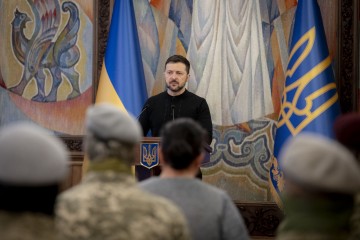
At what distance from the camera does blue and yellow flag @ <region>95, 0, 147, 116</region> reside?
7.87 metres

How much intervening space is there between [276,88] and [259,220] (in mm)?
1295

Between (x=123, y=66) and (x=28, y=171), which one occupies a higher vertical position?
(x=123, y=66)

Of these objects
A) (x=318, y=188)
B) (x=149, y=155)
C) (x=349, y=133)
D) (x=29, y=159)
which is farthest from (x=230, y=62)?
(x=29, y=159)

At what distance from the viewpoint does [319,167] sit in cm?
262

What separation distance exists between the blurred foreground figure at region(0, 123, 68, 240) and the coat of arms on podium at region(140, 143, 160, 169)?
365cm

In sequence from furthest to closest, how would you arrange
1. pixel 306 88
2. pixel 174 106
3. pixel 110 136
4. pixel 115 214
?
1. pixel 306 88
2. pixel 174 106
3. pixel 110 136
4. pixel 115 214

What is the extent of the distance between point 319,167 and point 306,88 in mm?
5204

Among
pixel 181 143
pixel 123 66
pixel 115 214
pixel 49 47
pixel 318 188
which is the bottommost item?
pixel 115 214

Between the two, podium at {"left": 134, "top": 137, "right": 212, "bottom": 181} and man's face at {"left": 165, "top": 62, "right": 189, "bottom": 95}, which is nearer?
podium at {"left": 134, "top": 137, "right": 212, "bottom": 181}

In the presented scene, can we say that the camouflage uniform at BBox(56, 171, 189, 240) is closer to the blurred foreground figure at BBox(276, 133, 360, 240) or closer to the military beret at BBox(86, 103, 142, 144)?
the military beret at BBox(86, 103, 142, 144)

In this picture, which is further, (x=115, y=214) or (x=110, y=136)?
(x=110, y=136)

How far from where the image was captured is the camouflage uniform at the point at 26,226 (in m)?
2.27

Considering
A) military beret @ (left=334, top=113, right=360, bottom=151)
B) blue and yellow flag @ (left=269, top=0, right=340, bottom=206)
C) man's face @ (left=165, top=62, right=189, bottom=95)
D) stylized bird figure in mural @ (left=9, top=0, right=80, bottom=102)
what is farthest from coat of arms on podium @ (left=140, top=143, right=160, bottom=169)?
military beret @ (left=334, top=113, right=360, bottom=151)

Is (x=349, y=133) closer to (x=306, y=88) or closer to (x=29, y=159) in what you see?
(x=29, y=159)
